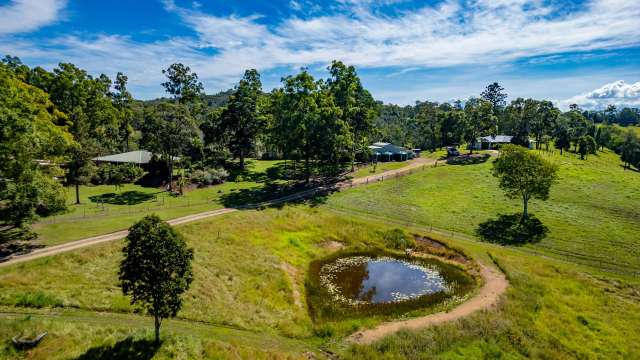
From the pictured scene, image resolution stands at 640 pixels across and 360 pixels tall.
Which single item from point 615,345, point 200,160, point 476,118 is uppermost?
point 476,118

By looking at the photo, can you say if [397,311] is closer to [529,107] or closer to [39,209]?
[39,209]

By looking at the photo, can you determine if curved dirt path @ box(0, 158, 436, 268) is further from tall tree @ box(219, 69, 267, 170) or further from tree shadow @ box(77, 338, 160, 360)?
tall tree @ box(219, 69, 267, 170)

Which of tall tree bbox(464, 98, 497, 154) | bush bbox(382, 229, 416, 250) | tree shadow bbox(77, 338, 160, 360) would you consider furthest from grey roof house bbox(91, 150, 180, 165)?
tall tree bbox(464, 98, 497, 154)

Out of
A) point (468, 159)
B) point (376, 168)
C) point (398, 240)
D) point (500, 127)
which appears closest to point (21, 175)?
point (398, 240)

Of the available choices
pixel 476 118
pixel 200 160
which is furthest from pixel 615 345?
pixel 476 118

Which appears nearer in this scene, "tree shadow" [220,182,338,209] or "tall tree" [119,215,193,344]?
"tall tree" [119,215,193,344]

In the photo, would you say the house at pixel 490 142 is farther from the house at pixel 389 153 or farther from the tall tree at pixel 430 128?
the house at pixel 389 153

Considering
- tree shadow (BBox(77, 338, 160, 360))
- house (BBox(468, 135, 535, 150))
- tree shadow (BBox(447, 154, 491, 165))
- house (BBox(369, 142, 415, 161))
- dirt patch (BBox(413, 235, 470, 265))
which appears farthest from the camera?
house (BBox(468, 135, 535, 150))
